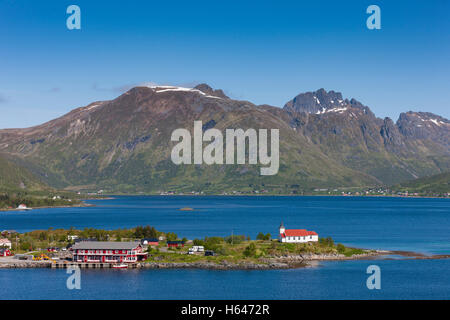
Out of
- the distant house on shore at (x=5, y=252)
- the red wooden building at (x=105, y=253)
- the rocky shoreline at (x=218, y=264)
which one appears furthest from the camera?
the distant house on shore at (x=5, y=252)

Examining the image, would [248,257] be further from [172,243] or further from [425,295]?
[425,295]

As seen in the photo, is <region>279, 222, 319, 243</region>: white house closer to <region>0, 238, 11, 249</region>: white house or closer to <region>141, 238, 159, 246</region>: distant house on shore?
<region>141, 238, 159, 246</region>: distant house on shore

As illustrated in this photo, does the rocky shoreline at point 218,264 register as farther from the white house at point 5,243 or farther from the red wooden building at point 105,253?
the white house at point 5,243

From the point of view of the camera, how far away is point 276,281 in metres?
81.1

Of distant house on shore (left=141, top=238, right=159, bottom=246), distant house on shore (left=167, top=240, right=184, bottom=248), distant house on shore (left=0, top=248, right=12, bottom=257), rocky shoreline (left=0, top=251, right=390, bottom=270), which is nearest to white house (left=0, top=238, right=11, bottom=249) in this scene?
distant house on shore (left=0, top=248, right=12, bottom=257)

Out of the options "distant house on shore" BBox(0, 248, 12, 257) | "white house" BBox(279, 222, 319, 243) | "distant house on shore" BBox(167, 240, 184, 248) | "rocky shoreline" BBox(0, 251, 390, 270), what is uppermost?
"white house" BBox(279, 222, 319, 243)

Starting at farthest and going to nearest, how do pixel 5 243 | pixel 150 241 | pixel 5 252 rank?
pixel 150 241 → pixel 5 243 → pixel 5 252

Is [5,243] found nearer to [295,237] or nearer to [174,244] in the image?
[174,244]

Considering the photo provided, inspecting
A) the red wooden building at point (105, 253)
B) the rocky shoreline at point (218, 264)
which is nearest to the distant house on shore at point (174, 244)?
the red wooden building at point (105, 253)

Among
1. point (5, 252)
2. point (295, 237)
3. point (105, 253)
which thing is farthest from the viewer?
point (295, 237)

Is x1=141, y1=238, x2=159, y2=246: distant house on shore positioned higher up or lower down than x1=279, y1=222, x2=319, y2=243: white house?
lower down

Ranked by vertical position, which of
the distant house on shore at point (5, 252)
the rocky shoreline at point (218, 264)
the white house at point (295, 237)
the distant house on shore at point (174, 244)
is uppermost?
the white house at point (295, 237)

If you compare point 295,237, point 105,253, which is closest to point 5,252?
point 105,253
